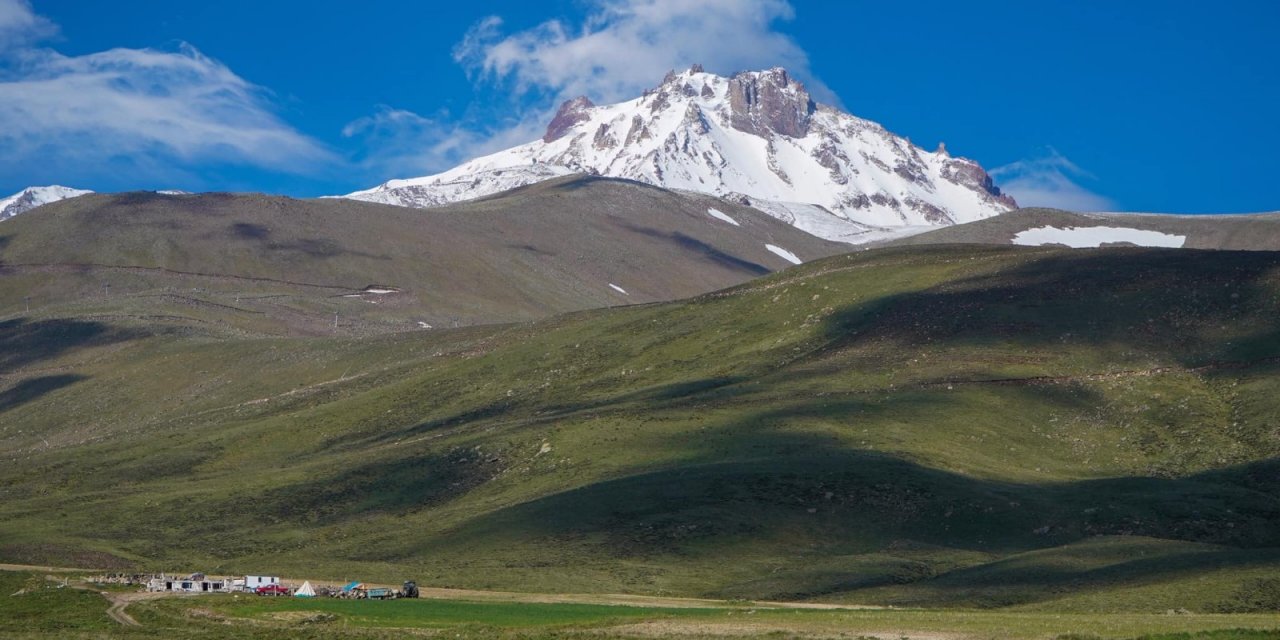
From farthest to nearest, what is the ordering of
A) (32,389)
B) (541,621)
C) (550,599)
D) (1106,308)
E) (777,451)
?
(32,389) → (1106,308) → (777,451) → (550,599) → (541,621)

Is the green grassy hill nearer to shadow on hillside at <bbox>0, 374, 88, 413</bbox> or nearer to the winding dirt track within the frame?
the winding dirt track

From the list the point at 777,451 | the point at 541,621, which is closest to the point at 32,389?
the point at 777,451

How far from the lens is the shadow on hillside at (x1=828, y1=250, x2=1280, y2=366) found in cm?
11956

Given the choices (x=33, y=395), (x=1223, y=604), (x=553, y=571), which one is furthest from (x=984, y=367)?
(x=33, y=395)

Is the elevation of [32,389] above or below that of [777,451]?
above

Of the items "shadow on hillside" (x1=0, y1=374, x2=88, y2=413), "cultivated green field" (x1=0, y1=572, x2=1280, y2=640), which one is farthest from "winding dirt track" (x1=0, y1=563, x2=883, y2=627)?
"shadow on hillside" (x1=0, y1=374, x2=88, y2=413)

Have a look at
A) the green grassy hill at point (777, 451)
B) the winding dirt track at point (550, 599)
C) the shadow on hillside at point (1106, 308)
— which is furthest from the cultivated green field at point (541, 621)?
the shadow on hillside at point (1106, 308)

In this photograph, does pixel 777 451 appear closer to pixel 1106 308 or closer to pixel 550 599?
pixel 550 599

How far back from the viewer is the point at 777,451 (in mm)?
94875

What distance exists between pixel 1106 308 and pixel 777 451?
47.8 m

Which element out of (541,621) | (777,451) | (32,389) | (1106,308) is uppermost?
(32,389)

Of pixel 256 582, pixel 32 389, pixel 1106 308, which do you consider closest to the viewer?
pixel 256 582

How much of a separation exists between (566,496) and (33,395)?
12103 centimetres

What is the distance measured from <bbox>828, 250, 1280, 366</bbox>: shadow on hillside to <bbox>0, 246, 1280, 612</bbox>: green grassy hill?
38cm
